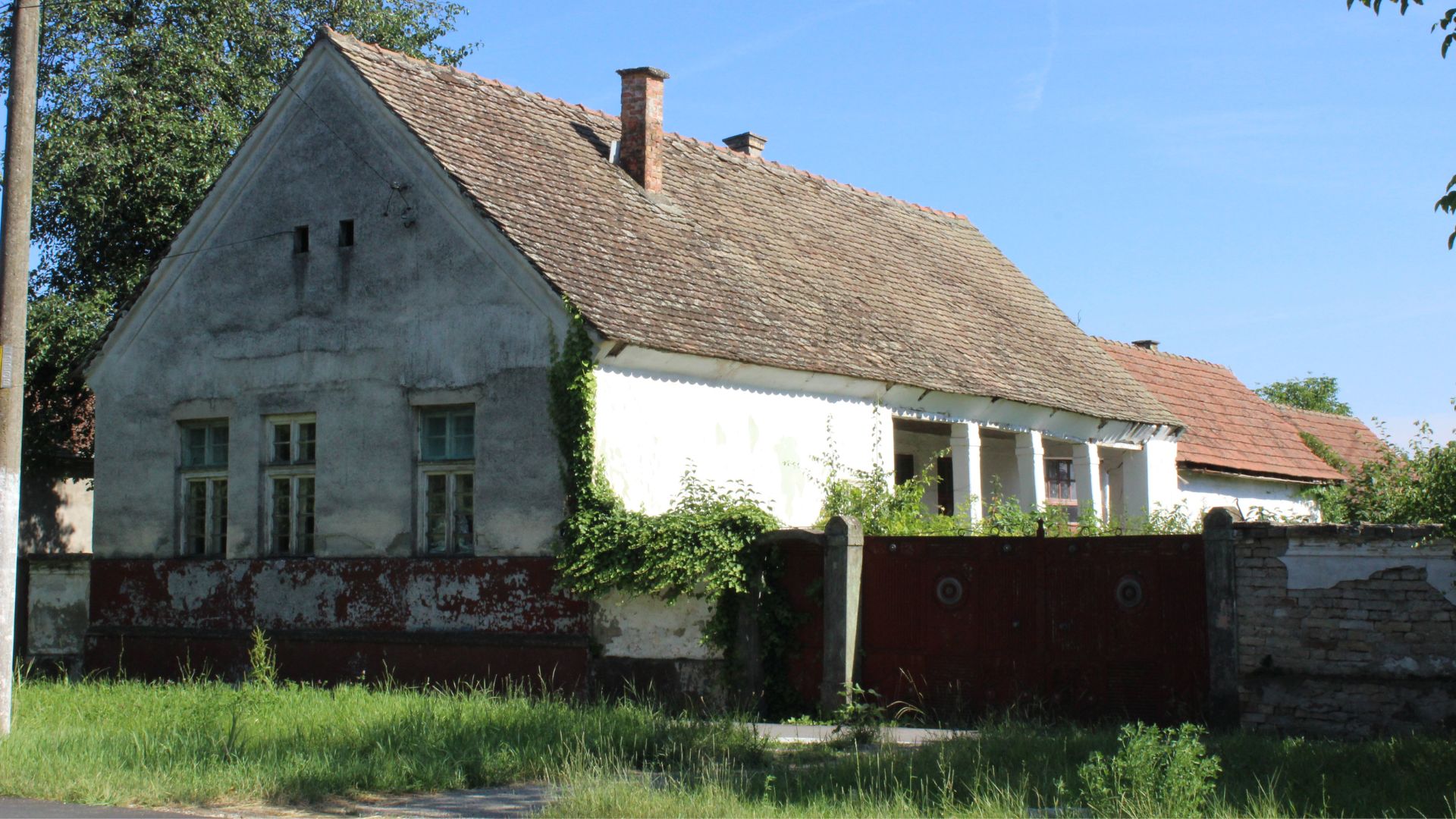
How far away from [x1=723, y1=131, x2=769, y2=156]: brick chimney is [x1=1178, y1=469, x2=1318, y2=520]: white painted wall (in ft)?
29.0

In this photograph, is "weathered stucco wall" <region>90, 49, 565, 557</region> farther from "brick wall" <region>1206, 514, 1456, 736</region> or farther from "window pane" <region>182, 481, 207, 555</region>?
"brick wall" <region>1206, 514, 1456, 736</region>

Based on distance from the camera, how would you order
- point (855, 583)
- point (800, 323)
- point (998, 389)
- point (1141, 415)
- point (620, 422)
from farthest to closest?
point (1141, 415) < point (998, 389) < point (800, 323) < point (620, 422) < point (855, 583)

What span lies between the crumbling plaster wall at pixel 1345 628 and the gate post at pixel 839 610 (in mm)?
3296

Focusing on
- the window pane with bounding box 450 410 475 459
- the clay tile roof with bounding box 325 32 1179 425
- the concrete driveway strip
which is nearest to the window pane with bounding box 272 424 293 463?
the window pane with bounding box 450 410 475 459

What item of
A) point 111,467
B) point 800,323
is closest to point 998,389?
point 800,323

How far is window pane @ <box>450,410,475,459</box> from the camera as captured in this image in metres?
15.5

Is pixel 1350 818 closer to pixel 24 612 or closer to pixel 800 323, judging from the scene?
pixel 800 323

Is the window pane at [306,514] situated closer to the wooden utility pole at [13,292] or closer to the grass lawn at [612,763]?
the grass lawn at [612,763]

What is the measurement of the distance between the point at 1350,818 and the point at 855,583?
19.4 feet

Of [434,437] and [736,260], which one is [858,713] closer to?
[434,437]

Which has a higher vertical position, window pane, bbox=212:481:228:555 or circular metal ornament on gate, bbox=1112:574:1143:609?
window pane, bbox=212:481:228:555

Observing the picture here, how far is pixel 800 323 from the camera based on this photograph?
17172 millimetres

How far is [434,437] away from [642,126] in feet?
16.6

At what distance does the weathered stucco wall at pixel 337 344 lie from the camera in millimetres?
15055
